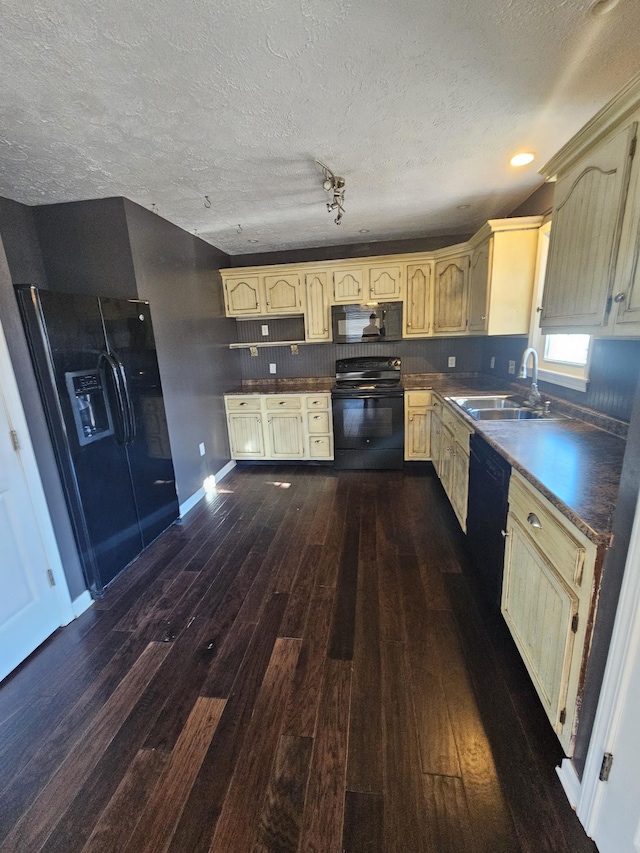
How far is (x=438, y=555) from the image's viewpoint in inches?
93.7

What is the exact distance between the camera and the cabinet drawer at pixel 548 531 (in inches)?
42.0

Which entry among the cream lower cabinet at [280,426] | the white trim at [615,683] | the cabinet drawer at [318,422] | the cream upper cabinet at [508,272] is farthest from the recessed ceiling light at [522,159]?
the cabinet drawer at [318,422]

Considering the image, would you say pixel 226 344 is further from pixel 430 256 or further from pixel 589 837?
pixel 589 837

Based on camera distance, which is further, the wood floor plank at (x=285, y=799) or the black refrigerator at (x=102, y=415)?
the black refrigerator at (x=102, y=415)

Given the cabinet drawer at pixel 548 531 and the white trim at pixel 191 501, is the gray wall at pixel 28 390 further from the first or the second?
the cabinet drawer at pixel 548 531

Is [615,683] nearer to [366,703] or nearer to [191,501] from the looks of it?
[366,703]

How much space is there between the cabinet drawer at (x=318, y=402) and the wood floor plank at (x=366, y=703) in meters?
2.19

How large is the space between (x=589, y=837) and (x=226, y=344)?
14.0 feet

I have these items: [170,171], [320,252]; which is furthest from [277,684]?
[320,252]

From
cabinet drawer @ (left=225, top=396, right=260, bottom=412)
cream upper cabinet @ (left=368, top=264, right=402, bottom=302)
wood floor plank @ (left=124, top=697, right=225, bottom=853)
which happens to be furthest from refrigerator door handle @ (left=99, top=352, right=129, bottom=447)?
cream upper cabinet @ (left=368, top=264, right=402, bottom=302)

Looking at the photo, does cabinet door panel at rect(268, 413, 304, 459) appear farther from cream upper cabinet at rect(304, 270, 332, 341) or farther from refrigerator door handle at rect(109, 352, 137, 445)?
refrigerator door handle at rect(109, 352, 137, 445)

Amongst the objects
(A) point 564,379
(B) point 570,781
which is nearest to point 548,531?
Answer: (B) point 570,781

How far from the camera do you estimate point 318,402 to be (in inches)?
153

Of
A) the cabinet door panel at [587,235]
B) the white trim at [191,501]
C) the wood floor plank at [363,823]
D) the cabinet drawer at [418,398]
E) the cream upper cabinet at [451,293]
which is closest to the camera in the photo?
the wood floor plank at [363,823]
